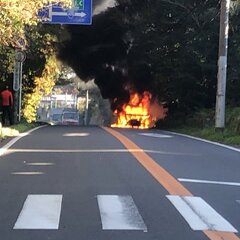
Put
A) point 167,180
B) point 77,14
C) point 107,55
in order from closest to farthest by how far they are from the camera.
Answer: point 167,180
point 77,14
point 107,55

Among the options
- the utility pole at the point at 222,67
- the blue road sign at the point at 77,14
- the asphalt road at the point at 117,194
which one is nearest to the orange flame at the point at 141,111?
the blue road sign at the point at 77,14

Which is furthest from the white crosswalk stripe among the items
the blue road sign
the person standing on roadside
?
the blue road sign

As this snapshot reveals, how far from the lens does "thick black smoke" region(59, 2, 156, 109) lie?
124ft

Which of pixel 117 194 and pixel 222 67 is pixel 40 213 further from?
pixel 222 67

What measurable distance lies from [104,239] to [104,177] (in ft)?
13.2

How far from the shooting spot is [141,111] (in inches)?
1703

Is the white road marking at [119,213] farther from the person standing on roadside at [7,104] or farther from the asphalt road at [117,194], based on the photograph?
the person standing on roadside at [7,104]

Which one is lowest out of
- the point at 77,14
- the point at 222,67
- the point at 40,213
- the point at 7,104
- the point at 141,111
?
the point at 141,111

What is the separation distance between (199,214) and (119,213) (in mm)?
1049

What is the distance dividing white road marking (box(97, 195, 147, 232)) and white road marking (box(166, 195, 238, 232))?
0.61 m

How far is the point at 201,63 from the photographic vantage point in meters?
29.0

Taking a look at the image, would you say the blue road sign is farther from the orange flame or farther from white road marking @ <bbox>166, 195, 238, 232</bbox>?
white road marking @ <bbox>166, 195, 238, 232</bbox>

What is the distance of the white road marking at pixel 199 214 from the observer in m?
7.05

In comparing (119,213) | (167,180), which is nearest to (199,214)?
(119,213)
